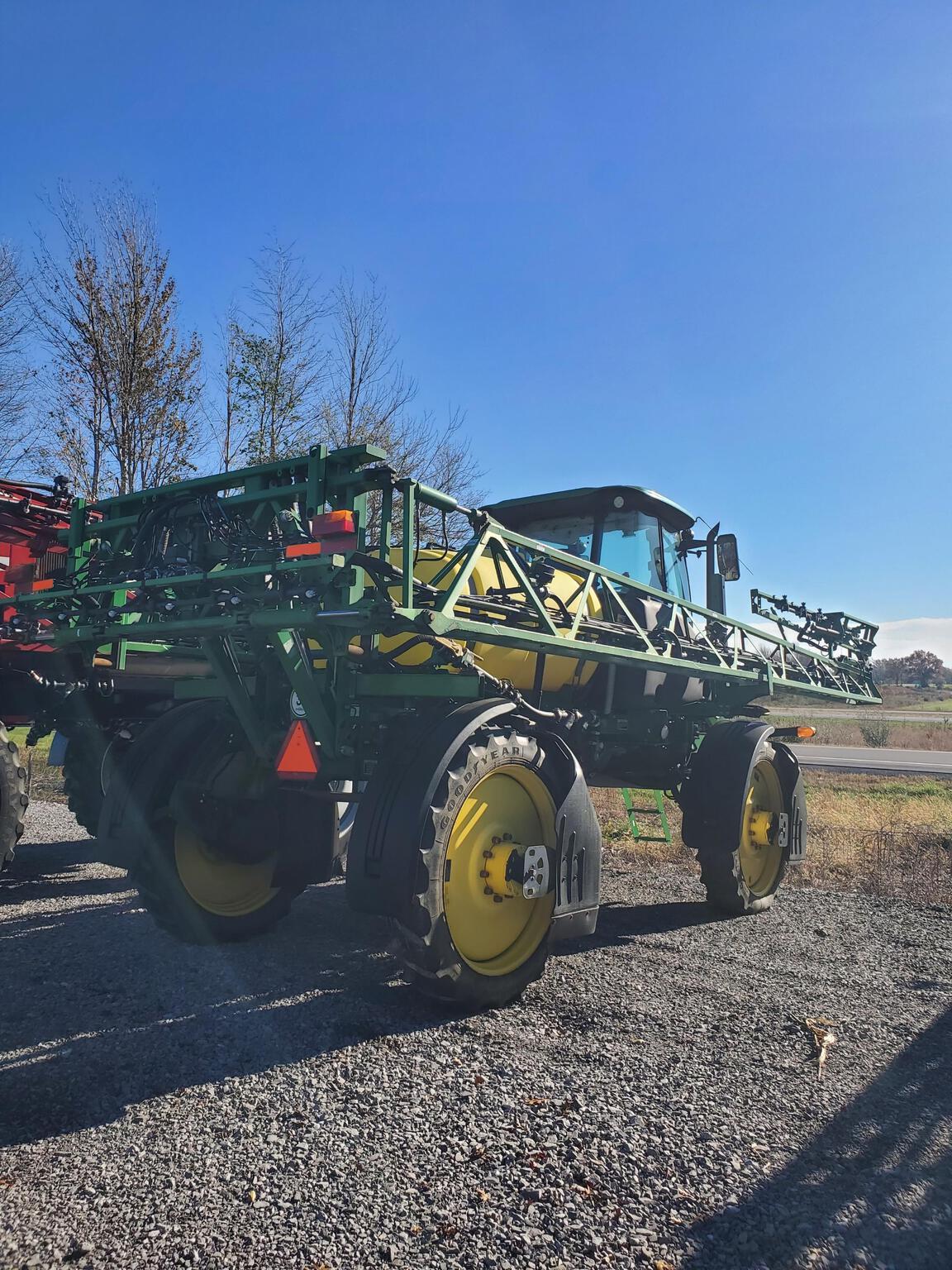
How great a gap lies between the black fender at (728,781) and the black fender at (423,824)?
2211 mm

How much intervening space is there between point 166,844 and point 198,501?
203 cm

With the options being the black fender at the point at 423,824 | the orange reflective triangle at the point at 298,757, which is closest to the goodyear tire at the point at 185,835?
the orange reflective triangle at the point at 298,757

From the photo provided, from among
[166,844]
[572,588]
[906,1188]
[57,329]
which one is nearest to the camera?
[906,1188]

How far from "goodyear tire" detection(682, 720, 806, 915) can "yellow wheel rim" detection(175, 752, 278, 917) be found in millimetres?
3211

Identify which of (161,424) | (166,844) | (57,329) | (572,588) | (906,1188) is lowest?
(906,1188)

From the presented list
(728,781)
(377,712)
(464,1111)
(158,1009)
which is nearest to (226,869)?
(158,1009)

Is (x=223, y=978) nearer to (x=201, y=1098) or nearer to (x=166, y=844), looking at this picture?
(x=166, y=844)

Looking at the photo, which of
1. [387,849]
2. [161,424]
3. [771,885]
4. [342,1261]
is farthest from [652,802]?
[342,1261]

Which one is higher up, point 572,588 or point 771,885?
point 572,588

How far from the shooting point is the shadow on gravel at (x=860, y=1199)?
95.6 inches

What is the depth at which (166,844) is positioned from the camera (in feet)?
16.4

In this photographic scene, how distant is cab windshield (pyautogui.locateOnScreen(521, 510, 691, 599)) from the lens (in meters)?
6.93

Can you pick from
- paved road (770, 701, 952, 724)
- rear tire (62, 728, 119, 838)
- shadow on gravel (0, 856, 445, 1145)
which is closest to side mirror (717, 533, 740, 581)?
shadow on gravel (0, 856, 445, 1145)

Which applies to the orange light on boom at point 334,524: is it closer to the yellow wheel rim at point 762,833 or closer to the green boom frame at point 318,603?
the green boom frame at point 318,603
